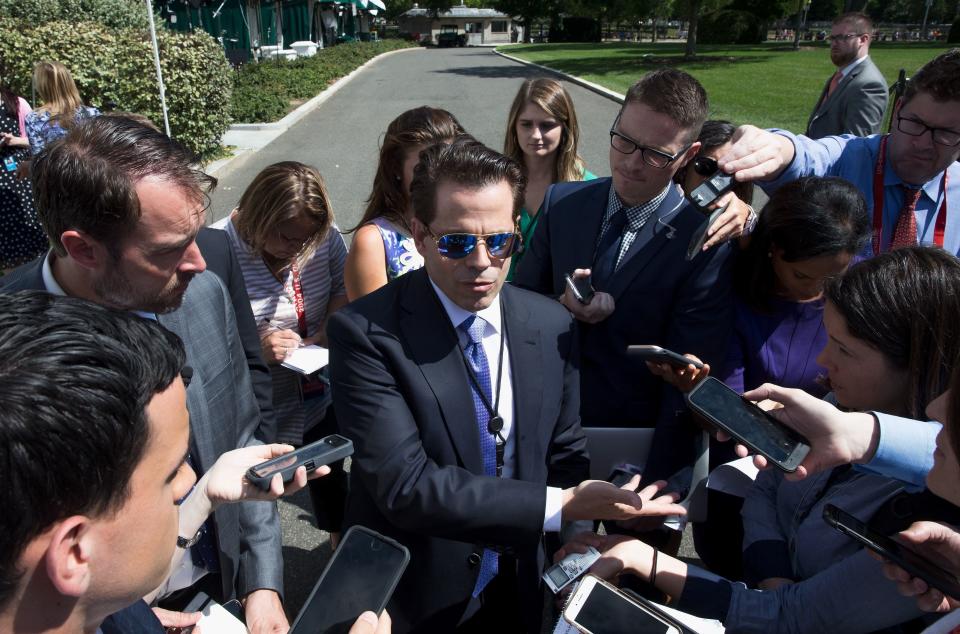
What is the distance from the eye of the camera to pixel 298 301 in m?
3.17

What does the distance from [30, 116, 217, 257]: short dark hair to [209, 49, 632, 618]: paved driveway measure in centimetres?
100

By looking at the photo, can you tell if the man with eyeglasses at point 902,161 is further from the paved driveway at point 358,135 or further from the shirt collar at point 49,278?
the paved driveway at point 358,135

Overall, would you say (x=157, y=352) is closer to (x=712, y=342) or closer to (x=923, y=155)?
(x=712, y=342)

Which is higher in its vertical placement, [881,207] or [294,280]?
[881,207]

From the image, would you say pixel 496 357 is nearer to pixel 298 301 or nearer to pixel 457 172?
pixel 457 172

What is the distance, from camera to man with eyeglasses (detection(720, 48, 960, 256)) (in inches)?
98.2

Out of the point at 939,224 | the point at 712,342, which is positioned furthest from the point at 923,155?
the point at 712,342

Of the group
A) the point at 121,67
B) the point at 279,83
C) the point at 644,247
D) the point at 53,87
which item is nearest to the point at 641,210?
the point at 644,247

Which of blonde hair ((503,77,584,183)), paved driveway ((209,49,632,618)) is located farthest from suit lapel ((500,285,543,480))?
blonde hair ((503,77,584,183))

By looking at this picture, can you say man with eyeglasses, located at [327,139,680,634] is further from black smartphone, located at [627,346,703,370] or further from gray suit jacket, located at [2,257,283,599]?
gray suit jacket, located at [2,257,283,599]

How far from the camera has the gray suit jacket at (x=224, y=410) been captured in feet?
6.64

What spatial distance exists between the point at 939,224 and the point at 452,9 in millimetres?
84300

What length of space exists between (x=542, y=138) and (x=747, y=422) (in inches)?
100

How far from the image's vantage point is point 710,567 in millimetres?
2658
